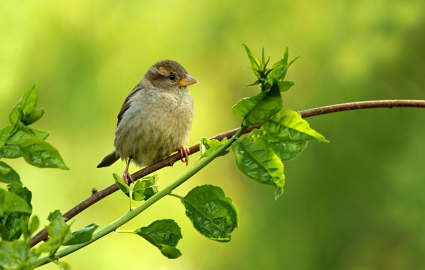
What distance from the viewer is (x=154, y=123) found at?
3.75m

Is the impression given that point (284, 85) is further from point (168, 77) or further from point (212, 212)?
point (168, 77)

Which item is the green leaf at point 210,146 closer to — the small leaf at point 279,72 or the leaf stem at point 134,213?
the leaf stem at point 134,213

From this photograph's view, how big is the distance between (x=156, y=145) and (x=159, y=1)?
5.76m

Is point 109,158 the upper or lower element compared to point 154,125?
lower

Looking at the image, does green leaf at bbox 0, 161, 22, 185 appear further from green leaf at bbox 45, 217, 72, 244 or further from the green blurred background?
the green blurred background

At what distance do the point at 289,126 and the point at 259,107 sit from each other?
0.07m

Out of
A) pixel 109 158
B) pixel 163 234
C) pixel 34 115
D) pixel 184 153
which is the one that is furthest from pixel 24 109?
pixel 109 158

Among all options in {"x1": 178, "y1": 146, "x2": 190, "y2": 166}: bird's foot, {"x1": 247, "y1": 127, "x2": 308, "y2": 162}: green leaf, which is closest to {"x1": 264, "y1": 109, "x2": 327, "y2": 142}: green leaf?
{"x1": 247, "y1": 127, "x2": 308, "y2": 162}: green leaf

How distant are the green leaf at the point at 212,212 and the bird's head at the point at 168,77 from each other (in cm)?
299

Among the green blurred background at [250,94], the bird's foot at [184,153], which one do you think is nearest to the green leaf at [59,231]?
the bird's foot at [184,153]

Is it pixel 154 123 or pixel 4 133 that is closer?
pixel 4 133

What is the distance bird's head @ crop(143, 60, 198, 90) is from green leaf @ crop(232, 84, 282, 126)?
121 inches

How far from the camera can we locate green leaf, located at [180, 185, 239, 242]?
1.08 metres

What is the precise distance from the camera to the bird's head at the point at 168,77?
→ 4.09 meters
